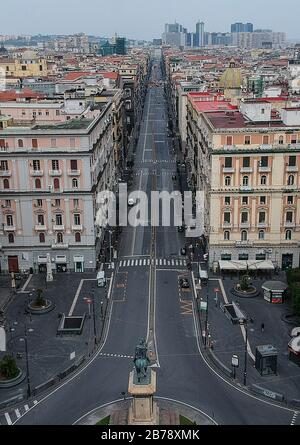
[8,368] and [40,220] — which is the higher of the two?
[40,220]

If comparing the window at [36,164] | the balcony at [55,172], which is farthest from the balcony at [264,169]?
the window at [36,164]

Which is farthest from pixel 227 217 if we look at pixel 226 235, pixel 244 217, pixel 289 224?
pixel 289 224

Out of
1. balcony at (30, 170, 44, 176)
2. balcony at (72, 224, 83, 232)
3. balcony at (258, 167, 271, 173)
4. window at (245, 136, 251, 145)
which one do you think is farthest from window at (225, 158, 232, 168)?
balcony at (30, 170, 44, 176)

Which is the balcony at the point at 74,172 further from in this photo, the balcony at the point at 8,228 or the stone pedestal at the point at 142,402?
the stone pedestal at the point at 142,402

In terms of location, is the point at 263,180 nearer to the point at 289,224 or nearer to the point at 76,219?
the point at 289,224

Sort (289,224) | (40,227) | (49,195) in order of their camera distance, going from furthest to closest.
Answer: (40,227)
(289,224)
(49,195)
